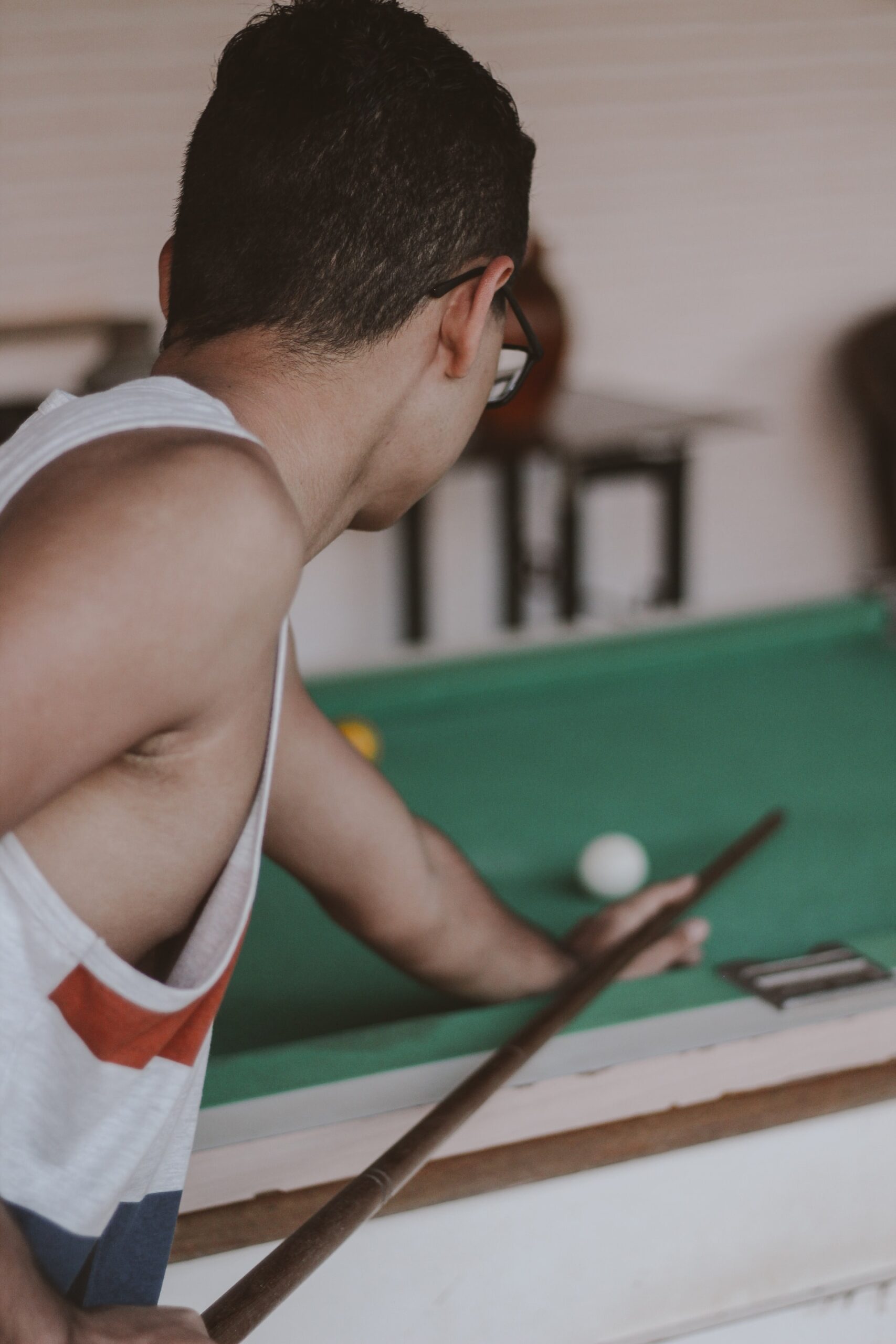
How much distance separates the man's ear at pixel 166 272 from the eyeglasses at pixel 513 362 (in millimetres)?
231

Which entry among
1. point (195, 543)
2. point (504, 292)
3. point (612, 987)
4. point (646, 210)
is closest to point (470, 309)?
point (504, 292)

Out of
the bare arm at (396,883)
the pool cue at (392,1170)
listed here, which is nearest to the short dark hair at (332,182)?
the bare arm at (396,883)

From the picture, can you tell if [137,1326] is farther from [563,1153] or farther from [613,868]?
[613,868]

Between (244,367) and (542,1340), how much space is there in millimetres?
753

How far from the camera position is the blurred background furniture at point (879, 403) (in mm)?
4348

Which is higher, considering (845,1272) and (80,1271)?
(80,1271)

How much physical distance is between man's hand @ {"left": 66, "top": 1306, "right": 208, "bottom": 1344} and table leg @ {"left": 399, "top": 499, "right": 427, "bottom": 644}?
3409mm

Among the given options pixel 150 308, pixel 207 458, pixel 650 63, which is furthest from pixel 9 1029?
pixel 650 63

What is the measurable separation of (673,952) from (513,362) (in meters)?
0.60

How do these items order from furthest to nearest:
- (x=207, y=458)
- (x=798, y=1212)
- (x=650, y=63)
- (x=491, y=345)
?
(x=650, y=63), (x=798, y=1212), (x=491, y=345), (x=207, y=458)

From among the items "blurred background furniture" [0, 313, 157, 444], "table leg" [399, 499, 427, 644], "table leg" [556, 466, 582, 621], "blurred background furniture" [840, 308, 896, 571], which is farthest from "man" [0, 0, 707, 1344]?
"blurred background furniture" [840, 308, 896, 571]

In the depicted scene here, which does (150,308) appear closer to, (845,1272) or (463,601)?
(463,601)

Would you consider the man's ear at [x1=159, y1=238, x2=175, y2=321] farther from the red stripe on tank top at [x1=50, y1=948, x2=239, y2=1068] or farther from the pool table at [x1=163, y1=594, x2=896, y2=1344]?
the pool table at [x1=163, y1=594, x2=896, y2=1344]

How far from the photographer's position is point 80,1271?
0.84 m
